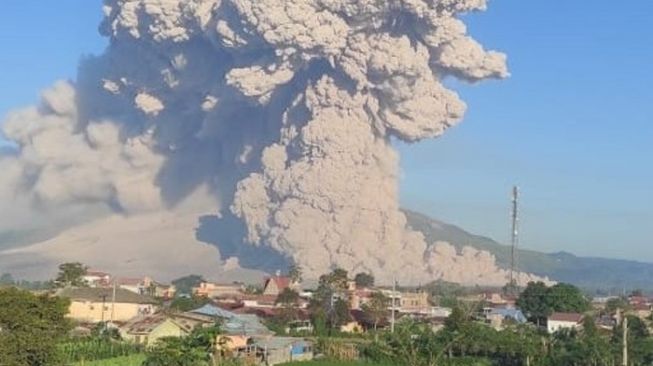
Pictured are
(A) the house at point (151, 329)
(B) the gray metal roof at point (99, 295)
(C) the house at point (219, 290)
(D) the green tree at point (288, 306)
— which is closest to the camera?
(A) the house at point (151, 329)

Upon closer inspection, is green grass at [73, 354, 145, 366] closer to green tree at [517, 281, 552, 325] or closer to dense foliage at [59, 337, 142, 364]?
dense foliage at [59, 337, 142, 364]

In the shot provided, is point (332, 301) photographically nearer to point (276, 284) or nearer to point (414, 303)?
point (414, 303)

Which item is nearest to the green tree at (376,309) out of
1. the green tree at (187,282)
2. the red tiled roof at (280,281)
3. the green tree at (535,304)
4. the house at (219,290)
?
the green tree at (535,304)

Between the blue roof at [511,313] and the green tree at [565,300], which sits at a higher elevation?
the green tree at [565,300]

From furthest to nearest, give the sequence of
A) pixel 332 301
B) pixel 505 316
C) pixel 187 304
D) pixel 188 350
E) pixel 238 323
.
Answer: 1. pixel 505 316
2. pixel 187 304
3. pixel 332 301
4. pixel 238 323
5. pixel 188 350

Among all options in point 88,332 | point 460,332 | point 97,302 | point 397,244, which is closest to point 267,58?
point 397,244

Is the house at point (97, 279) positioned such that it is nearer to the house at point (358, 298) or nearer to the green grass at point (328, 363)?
the house at point (358, 298)

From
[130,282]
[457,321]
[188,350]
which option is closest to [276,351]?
[457,321]
